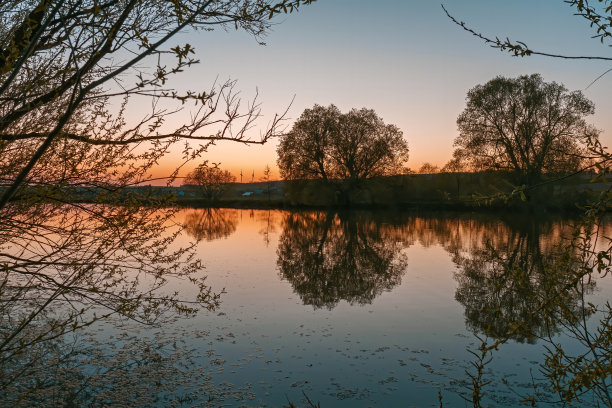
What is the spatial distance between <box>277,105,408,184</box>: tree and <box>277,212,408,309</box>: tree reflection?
2093 cm

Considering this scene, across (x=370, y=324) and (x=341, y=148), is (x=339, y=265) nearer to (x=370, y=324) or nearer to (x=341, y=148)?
(x=370, y=324)

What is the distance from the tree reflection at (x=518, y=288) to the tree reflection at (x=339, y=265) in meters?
2.12

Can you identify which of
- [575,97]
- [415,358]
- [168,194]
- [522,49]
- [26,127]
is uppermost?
[575,97]

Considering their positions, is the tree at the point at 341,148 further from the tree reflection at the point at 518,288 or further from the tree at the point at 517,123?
the tree reflection at the point at 518,288

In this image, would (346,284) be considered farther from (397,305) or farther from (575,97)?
(575,97)

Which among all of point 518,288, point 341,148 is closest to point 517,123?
point 341,148

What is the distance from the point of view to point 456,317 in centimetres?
843

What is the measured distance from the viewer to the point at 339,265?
13773mm

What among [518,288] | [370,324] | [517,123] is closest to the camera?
[370,324]

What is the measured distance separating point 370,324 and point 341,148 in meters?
36.0

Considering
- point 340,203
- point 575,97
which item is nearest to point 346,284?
point 575,97

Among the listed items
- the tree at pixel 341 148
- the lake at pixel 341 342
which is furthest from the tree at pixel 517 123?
the lake at pixel 341 342

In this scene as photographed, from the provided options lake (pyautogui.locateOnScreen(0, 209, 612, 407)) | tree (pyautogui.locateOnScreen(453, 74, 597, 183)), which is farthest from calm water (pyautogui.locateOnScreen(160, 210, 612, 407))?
tree (pyautogui.locateOnScreen(453, 74, 597, 183))

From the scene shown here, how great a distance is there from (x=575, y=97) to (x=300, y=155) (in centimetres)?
2333
